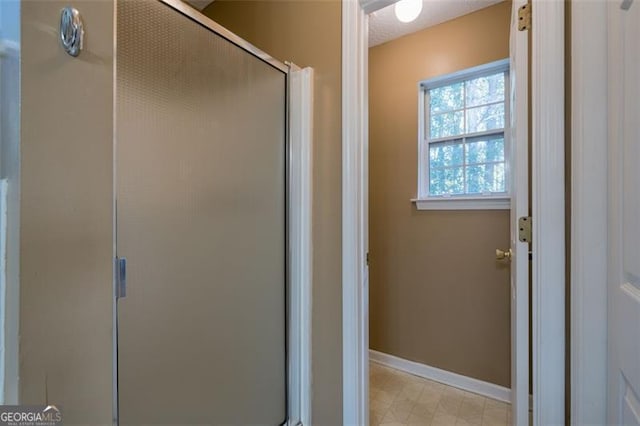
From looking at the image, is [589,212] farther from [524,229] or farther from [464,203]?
[464,203]

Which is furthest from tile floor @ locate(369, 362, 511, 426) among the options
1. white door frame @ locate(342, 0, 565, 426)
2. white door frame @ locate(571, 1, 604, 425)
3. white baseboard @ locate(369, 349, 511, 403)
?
white door frame @ locate(571, 1, 604, 425)

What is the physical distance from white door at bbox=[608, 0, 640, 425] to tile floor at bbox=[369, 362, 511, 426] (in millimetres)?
1167

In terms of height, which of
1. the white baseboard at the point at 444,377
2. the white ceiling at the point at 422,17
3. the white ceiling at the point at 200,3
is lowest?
the white baseboard at the point at 444,377

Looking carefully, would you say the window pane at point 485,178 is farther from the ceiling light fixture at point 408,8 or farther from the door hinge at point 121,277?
the door hinge at point 121,277

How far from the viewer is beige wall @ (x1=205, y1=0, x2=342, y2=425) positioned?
1.32 metres

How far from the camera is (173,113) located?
3.01 feet

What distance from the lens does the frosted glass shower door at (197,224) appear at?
2.69 feet

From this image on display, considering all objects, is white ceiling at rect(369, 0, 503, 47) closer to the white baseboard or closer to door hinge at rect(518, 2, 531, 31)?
door hinge at rect(518, 2, 531, 31)

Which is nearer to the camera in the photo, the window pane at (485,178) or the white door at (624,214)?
the white door at (624,214)

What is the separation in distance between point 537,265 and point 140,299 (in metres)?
1.19

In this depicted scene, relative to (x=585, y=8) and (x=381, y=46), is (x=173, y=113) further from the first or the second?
(x=381, y=46)

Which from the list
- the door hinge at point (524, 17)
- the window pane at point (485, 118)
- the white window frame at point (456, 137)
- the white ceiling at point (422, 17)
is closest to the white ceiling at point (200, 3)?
the white ceiling at point (422, 17)

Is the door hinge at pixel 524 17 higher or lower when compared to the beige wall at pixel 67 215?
higher

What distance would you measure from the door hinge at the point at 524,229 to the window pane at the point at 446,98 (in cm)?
141
